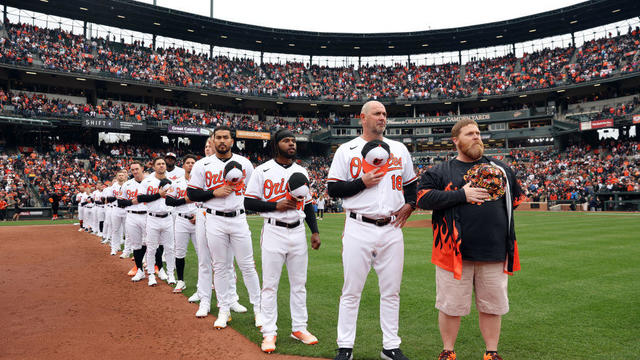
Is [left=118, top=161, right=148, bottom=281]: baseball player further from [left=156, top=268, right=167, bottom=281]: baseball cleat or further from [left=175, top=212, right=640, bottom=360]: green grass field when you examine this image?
[left=175, top=212, right=640, bottom=360]: green grass field

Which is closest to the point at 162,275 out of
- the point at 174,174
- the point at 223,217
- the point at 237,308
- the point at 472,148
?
the point at 174,174

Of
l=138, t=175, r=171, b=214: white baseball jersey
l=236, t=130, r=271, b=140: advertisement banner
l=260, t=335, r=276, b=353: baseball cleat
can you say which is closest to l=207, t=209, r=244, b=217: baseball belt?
l=260, t=335, r=276, b=353: baseball cleat

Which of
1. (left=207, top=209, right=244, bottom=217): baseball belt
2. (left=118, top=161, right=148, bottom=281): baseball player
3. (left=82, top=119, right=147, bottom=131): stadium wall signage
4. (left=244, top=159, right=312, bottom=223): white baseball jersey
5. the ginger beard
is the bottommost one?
(left=118, top=161, right=148, bottom=281): baseball player

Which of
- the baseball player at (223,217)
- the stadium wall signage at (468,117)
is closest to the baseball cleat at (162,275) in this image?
the baseball player at (223,217)

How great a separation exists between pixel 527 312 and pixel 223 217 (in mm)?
4279

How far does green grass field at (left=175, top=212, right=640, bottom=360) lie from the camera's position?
3.97 m

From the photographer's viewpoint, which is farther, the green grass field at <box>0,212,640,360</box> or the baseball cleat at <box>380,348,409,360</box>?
the green grass field at <box>0,212,640,360</box>

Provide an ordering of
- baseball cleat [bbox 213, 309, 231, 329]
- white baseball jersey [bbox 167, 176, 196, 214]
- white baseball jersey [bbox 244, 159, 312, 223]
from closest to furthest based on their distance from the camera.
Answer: white baseball jersey [bbox 244, 159, 312, 223], baseball cleat [bbox 213, 309, 231, 329], white baseball jersey [bbox 167, 176, 196, 214]

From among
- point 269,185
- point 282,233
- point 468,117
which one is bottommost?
point 282,233

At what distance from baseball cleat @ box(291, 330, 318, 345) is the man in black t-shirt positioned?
4.77 feet

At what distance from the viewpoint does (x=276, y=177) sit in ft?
14.7

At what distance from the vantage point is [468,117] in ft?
141

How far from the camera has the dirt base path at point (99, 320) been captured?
4.09 metres

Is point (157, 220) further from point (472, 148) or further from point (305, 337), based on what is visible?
point (472, 148)
